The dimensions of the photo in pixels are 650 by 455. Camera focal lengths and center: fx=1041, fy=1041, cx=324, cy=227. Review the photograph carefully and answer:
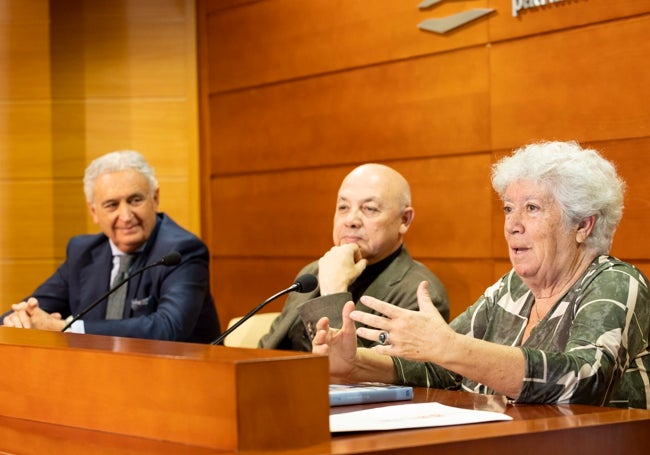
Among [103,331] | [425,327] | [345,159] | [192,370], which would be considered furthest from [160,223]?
[192,370]

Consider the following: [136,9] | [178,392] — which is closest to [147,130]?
[136,9]

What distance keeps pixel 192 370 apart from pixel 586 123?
8.77 ft

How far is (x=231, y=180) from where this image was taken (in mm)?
5625

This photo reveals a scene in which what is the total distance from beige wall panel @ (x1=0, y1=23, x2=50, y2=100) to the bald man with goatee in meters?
2.76

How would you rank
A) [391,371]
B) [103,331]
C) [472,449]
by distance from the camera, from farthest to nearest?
1. [103,331]
2. [391,371]
3. [472,449]

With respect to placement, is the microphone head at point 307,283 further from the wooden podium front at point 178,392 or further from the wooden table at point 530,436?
the wooden podium front at point 178,392

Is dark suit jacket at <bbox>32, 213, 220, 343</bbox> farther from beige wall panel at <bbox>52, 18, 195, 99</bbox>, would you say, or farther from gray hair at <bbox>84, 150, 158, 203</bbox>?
beige wall panel at <bbox>52, 18, 195, 99</bbox>

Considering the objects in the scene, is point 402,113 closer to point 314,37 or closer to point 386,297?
point 314,37

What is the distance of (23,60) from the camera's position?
591 centimetres

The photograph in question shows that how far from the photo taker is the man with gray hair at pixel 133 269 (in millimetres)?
3918

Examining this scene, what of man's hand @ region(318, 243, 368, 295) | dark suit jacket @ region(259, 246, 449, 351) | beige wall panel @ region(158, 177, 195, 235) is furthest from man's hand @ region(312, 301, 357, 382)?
beige wall panel @ region(158, 177, 195, 235)

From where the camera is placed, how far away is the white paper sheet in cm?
173

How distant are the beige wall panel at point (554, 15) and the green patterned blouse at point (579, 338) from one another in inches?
57.7

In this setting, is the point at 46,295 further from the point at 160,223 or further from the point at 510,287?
the point at 510,287
